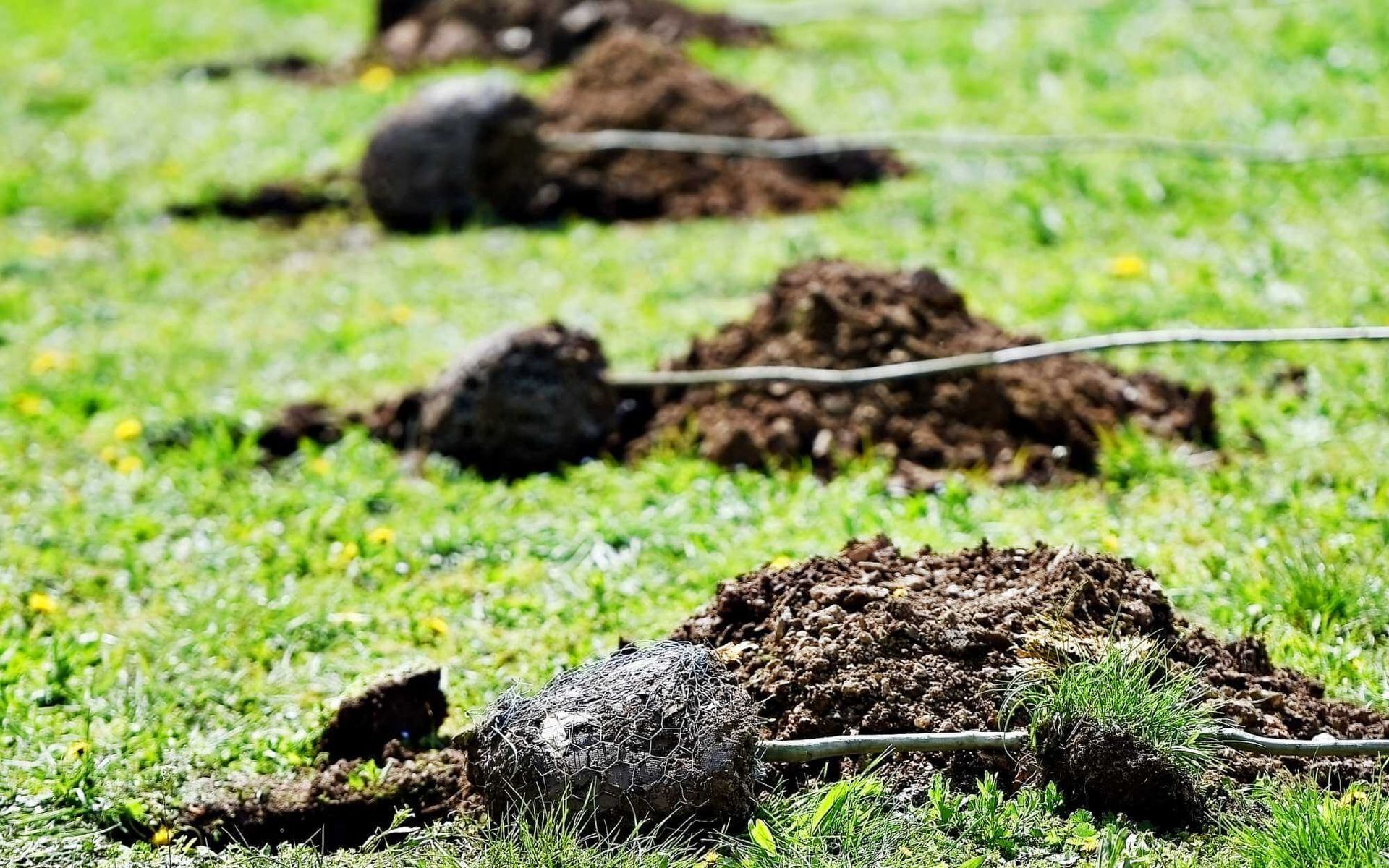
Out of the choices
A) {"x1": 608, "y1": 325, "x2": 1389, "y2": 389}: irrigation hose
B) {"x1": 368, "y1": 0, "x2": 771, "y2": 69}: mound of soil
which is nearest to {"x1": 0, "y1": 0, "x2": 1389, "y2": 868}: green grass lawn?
{"x1": 608, "y1": 325, "x2": 1389, "y2": 389}: irrigation hose

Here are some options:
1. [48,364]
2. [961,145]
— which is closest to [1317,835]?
[48,364]

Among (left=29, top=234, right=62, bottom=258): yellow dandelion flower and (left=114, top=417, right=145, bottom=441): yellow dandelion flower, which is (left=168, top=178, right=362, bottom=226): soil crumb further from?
(left=114, top=417, right=145, bottom=441): yellow dandelion flower

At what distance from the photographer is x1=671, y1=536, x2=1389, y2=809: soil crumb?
13.1 feet

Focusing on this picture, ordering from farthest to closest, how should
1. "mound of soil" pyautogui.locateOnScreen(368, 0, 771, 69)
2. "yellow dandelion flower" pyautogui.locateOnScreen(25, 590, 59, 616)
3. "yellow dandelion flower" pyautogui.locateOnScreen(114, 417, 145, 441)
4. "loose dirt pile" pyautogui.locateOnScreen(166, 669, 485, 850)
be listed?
"mound of soil" pyautogui.locateOnScreen(368, 0, 771, 69) → "yellow dandelion flower" pyautogui.locateOnScreen(114, 417, 145, 441) → "yellow dandelion flower" pyautogui.locateOnScreen(25, 590, 59, 616) → "loose dirt pile" pyautogui.locateOnScreen(166, 669, 485, 850)

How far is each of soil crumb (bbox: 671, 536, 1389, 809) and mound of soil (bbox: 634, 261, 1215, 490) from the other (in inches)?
63.4

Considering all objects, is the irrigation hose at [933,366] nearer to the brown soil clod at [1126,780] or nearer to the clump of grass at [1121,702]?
the clump of grass at [1121,702]

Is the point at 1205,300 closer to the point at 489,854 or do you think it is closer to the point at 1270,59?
the point at 1270,59

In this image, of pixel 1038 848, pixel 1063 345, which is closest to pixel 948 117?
pixel 1063 345

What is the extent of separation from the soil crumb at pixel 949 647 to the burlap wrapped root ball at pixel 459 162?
563 cm

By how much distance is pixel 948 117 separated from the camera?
33.8 ft

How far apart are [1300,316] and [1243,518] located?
1.94m

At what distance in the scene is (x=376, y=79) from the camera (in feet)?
39.7

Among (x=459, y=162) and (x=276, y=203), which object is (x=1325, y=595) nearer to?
(x=459, y=162)

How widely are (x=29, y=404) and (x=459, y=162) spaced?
10.3ft
